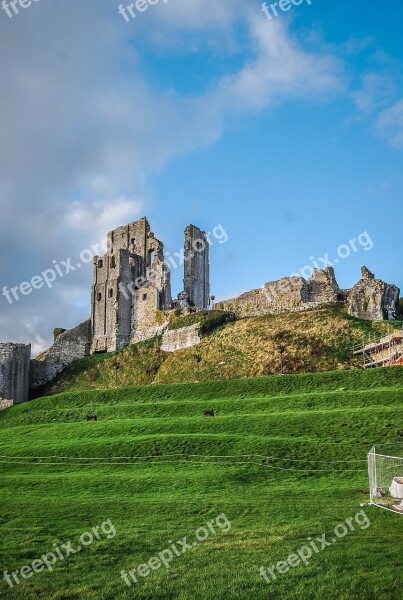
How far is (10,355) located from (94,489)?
1774 inches

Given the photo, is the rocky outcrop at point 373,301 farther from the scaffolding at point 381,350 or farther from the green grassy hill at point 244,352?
the scaffolding at point 381,350

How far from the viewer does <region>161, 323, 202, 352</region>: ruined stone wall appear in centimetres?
5997

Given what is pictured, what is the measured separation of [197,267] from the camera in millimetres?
84562

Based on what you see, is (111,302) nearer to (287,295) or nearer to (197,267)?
(197,267)

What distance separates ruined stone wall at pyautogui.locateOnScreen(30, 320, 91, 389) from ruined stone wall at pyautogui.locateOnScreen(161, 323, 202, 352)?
51.4 ft

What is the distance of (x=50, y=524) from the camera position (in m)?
15.6

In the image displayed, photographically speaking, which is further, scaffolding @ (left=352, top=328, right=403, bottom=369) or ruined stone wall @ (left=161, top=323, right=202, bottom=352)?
ruined stone wall @ (left=161, top=323, right=202, bottom=352)

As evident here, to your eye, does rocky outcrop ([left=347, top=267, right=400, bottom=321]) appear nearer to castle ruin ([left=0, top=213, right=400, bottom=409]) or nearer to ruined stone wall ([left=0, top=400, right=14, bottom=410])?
castle ruin ([left=0, top=213, right=400, bottom=409])

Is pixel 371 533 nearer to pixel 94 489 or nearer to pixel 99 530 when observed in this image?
pixel 99 530

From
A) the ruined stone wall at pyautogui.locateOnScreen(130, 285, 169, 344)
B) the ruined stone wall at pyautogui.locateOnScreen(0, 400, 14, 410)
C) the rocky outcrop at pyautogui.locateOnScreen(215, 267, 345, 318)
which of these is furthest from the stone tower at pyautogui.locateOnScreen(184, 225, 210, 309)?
the ruined stone wall at pyautogui.locateOnScreen(0, 400, 14, 410)

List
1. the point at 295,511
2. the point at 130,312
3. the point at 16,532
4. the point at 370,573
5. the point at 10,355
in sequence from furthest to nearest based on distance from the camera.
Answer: the point at 130,312 → the point at 10,355 → the point at 295,511 → the point at 16,532 → the point at 370,573

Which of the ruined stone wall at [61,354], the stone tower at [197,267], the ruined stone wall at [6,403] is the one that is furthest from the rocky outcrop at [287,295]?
the ruined stone wall at [6,403]

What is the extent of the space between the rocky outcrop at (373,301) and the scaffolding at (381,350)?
7.00 meters

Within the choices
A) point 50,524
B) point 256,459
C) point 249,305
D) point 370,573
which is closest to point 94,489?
point 50,524
